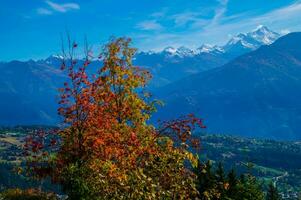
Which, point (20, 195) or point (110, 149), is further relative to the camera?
point (20, 195)

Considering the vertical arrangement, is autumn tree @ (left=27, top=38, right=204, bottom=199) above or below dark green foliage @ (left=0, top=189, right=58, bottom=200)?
above

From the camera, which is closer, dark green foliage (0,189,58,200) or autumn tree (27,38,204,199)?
autumn tree (27,38,204,199)

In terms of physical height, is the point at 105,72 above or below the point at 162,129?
above

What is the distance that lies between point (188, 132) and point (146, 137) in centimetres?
346

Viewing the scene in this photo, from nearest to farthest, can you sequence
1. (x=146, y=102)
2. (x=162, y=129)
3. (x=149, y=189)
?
(x=149, y=189) → (x=162, y=129) → (x=146, y=102)

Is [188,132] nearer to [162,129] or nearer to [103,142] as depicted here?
[162,129]

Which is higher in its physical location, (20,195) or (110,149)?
(110,149)

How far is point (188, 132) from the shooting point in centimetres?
2602

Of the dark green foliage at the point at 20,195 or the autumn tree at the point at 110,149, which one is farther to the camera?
the dark green foliage at the point at 20,195

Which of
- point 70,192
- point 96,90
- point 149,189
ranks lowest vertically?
point 70,192

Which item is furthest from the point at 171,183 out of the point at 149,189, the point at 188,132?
the point at 188,132

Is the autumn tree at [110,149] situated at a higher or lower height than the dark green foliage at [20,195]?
higher

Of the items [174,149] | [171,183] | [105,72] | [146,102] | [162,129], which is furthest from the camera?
[146,102]

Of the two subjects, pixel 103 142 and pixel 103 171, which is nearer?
pixel 103 171
